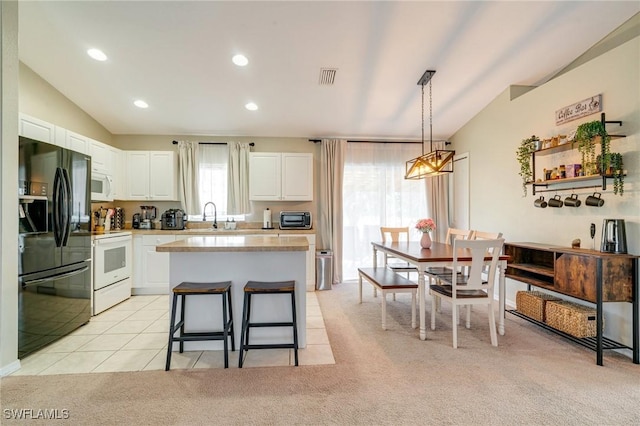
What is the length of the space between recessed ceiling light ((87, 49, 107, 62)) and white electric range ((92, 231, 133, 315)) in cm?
201

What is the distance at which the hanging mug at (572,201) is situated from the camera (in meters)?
2.96

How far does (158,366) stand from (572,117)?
454 centimetres

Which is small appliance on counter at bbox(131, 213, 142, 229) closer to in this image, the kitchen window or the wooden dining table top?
the kitchen window

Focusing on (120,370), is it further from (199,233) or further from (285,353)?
(199,233)

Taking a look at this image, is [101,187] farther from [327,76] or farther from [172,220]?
[327,76]

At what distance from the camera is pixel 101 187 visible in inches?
164

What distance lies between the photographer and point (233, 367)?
237cm

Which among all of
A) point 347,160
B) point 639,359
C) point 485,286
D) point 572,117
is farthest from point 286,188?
point 639,359

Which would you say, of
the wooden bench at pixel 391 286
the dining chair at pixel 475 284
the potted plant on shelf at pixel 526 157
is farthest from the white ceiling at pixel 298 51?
the wooden bench at pixel 391 286

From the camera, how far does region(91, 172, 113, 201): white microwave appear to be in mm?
3988

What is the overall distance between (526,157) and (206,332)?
3.84m

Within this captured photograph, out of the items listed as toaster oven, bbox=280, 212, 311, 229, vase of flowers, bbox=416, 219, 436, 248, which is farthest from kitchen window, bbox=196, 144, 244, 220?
vase of flowers, bbox=416, 219, 436, 248

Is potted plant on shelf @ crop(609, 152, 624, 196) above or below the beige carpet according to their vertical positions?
above

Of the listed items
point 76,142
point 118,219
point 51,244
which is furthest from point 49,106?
point 51,244
